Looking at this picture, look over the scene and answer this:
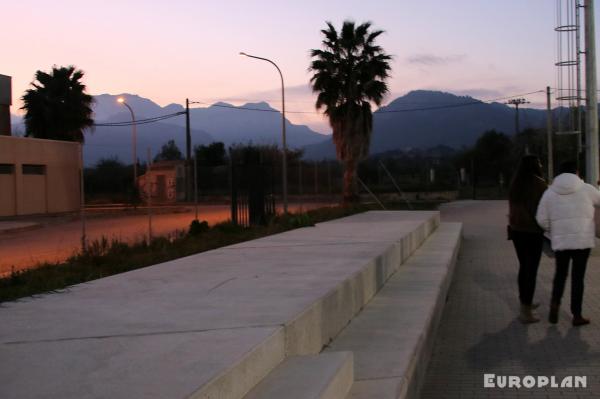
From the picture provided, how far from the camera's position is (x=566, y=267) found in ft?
22.0

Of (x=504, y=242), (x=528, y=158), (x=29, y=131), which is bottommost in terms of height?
(x=504, y=242)

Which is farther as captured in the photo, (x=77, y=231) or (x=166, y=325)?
(x=77, y=231)

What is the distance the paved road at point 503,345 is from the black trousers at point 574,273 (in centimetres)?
30

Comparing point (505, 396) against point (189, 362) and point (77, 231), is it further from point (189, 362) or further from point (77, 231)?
point (77, 231)

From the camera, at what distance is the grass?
23.1 ft

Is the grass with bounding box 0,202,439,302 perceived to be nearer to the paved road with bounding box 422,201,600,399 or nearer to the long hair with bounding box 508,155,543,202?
the paved road with bounding box 422,201,600,399

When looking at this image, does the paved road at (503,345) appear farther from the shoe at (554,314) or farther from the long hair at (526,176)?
the long hair at (526,176)

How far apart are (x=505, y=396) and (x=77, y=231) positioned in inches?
710

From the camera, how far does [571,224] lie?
21.5ft

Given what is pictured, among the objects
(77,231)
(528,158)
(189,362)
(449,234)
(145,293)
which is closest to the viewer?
(189,362)

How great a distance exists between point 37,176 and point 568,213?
1047 inches

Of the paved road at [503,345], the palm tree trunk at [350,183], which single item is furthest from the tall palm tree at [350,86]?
the paved road at [503,345]

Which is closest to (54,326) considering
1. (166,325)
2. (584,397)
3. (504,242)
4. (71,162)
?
(166,325)

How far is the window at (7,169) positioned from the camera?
27016 millimetres
